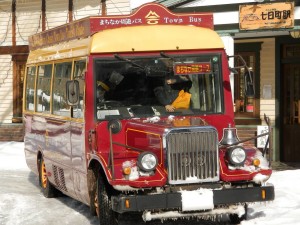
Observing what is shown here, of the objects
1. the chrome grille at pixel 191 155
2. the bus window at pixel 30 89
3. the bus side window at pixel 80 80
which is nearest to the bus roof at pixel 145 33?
the bus side window at pixel 80 80

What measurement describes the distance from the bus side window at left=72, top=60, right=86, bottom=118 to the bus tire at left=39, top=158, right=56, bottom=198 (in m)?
2.76

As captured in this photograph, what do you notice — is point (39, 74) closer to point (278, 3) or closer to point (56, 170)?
point (56, 170)

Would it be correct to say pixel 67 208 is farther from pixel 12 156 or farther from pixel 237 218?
pixel 12 156

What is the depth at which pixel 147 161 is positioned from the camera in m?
8.11

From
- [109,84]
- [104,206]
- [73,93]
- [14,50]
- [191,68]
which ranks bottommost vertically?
[104,206]

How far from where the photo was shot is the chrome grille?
26.9ft

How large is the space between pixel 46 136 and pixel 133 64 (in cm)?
327

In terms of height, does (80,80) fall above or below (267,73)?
below

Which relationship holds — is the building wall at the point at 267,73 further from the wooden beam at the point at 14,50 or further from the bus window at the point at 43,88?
the wooden beam at the point at 14,50

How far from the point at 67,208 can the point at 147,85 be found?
2923 mm

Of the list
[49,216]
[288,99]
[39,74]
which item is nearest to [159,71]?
[49,216]

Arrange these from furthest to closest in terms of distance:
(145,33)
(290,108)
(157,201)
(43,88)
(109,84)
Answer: (290,108), (43,88), (145,33), (109,84), (157,201)

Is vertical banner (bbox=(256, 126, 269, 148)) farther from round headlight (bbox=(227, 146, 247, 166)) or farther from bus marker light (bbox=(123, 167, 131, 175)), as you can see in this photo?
bus marker light (bbox=(123, 167, 131, 175))

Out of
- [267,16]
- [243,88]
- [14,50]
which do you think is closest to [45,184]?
[267,16]
